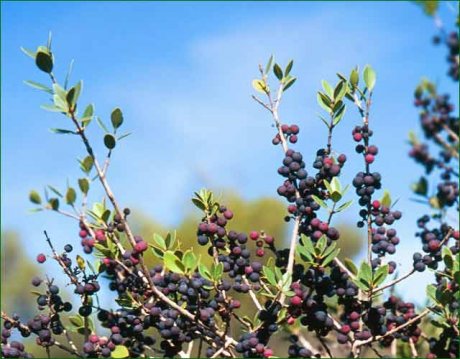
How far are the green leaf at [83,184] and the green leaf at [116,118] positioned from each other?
0.15m

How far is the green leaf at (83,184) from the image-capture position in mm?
1625

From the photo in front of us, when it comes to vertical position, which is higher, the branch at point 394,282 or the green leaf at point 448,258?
the green leaf at point 448,258

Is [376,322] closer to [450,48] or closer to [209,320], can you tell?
[209,320]

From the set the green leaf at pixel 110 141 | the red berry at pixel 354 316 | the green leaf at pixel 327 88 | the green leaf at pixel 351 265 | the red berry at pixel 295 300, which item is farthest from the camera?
the green leaf at pixel 351 265

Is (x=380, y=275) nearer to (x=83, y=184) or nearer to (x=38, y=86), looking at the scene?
(x=83, y=184)

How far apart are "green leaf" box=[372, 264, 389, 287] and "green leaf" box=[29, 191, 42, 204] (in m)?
0.84

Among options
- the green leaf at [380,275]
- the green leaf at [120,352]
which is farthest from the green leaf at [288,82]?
the green leaf at [120,352]

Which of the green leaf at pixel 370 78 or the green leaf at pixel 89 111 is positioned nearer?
the green leaf at pixel 89 111

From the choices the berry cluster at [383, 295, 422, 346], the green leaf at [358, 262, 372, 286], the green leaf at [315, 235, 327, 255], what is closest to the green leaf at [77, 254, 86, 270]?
the green leaf at [315, 235, 327, 255]

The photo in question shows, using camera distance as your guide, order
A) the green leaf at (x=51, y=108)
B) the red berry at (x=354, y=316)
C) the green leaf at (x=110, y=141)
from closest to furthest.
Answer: the green leaf at (x=51, y=108) < the green leaf at (x=110, y=141) < the red berry at (x=354, y=316)

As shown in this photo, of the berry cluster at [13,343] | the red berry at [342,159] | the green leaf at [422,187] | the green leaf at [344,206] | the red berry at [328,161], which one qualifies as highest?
the green leaf at [422,187]

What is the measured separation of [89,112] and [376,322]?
901mm

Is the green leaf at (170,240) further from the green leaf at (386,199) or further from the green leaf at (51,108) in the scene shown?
the green leaf at (386,199)

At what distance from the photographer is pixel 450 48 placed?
2346 millimetres
